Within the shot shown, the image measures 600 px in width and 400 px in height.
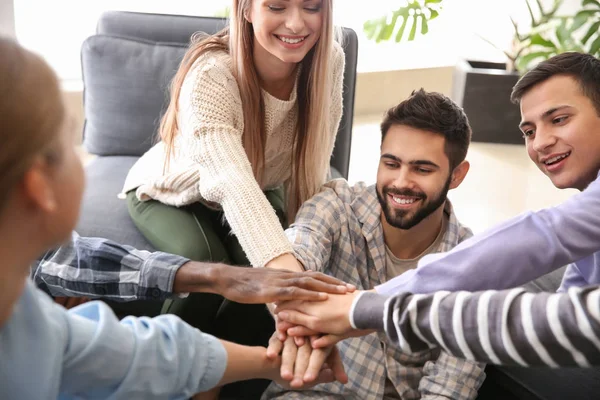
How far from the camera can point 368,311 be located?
4.04 ft

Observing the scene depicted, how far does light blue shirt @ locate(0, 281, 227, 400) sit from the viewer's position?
872 millimetres

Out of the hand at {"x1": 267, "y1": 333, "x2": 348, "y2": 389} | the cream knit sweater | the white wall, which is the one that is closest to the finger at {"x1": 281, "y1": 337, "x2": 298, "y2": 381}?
the hand at {"x1": 267, "y1": 333, "x2": 348, "y2": 389}

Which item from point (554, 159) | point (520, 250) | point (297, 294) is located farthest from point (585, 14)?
point (297, 294)

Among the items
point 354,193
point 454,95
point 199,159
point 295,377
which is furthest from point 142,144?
point 454,95

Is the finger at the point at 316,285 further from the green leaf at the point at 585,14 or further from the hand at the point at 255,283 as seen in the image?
the green leaf at the point at 585,14

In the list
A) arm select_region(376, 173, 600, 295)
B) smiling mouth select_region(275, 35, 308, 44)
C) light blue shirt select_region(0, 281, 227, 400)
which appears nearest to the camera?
light blue shirt select_region(0, 281, 227, 400)

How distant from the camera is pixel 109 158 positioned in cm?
249

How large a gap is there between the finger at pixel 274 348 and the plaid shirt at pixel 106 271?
0.24 m

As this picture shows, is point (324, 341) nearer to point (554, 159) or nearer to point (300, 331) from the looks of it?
point (300, 331)

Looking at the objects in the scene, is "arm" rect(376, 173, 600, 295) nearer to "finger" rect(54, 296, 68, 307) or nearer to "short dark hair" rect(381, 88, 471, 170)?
"short dark hair" rect(381, 88, 471, 170)

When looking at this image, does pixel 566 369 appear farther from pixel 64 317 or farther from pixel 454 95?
pixel 454 95

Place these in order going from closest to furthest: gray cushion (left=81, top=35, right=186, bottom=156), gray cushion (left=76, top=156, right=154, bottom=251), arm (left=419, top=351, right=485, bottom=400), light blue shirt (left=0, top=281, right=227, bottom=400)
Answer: light blue shirt (left=0, top=281, right=227, bottom=400), arm (left=419, top=351, right=485, bottom=400), gray cushion (left=76, top=156, right=154, bottom=251), gray cushion (left=81, top=35, right=186, bottom=156)

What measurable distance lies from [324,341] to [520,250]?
1.40 feet

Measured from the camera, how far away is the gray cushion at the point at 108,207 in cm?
204
